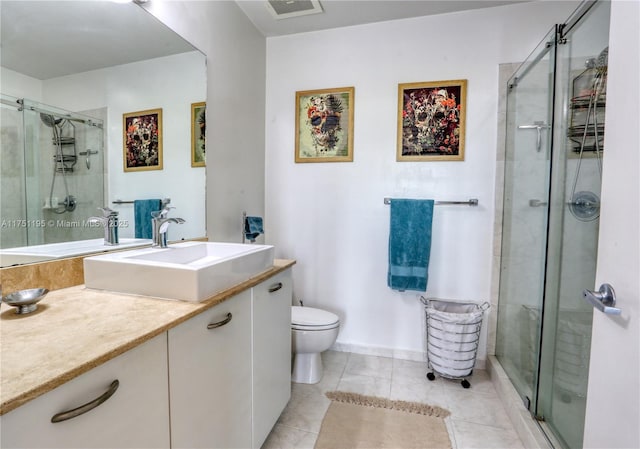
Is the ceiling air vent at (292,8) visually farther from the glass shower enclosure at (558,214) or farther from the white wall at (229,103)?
the glass shower enclosure at (558,214)

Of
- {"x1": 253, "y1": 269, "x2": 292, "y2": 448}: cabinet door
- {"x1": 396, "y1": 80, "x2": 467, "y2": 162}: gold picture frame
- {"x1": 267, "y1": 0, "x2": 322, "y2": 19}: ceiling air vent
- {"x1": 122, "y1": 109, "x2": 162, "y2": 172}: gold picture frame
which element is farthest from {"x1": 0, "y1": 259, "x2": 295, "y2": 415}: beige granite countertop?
{"x1": 267, "y1": 0, "x2": 322, "y2": 19}: ceiling air vent

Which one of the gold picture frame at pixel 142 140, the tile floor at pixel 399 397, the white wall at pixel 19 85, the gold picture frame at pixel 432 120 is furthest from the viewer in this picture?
the gold picture frame at pixel 432 120

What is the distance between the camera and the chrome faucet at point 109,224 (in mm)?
1208

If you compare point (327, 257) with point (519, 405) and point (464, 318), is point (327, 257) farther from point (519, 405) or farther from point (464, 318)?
point (519, 405)

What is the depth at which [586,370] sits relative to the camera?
1.29m

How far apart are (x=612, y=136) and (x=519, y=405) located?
1.43m

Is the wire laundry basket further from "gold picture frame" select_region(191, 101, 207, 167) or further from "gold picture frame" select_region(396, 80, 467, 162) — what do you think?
"gold picture frame" select_region(191, 101, 207, 167)

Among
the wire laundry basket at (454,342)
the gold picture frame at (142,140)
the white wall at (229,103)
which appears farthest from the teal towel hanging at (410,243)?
the gold picture frame at (142,140)

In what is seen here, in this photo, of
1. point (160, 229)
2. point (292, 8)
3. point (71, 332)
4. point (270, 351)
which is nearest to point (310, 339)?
point (270, 351)

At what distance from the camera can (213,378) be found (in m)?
0.94

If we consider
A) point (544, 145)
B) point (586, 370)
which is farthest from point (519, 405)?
point (544, 145)

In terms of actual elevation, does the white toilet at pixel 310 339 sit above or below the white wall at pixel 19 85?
below

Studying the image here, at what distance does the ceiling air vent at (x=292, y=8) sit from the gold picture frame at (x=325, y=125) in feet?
1.58

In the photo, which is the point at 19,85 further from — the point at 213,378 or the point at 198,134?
the point at 213,378
